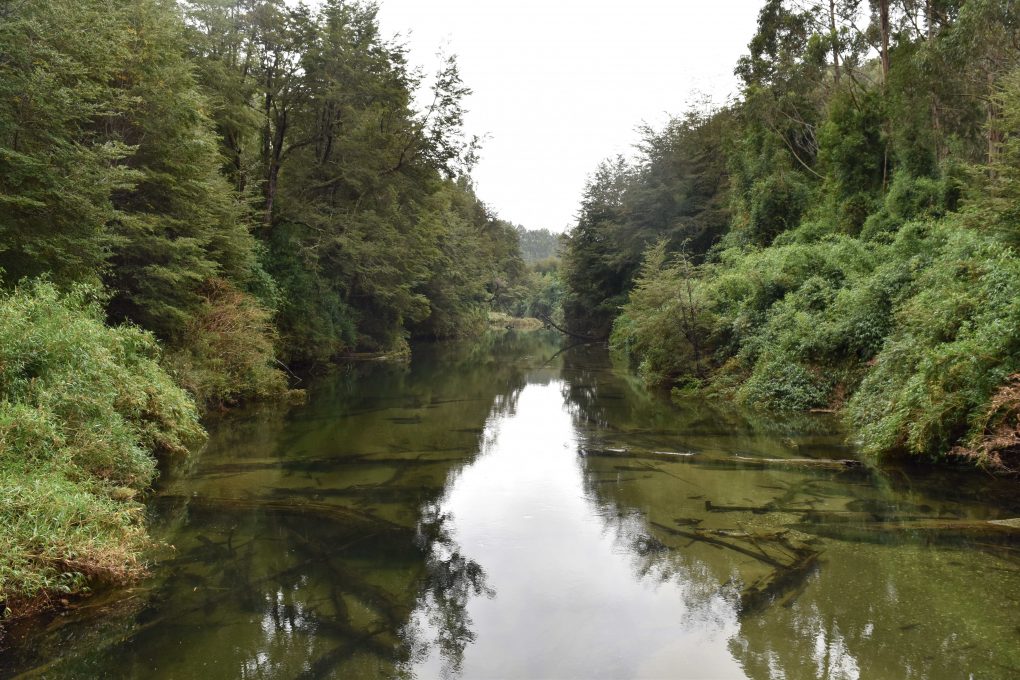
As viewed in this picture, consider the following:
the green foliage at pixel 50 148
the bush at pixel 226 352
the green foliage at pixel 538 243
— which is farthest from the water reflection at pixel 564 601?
the green foliage at pixel 538 243

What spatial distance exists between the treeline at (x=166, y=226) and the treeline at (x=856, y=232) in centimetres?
1052

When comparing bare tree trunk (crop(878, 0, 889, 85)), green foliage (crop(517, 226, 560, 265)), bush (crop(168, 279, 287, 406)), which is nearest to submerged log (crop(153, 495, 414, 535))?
bush (crop(168, 279, 287, 406))

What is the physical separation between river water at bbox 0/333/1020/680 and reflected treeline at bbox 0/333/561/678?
A: 27 mm

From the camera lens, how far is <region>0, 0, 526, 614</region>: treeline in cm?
714

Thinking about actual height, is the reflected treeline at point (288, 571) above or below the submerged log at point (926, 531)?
below

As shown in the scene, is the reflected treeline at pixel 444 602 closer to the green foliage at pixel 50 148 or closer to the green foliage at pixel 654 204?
the green foliage at pixel 50 148

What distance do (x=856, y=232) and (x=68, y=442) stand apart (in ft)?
72.8

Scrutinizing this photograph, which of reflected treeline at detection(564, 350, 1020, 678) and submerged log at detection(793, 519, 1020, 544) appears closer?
reflected treeline at detection(564, 350, 1020, 678)

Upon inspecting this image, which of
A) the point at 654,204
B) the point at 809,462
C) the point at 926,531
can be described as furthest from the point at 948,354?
the point at 654,204

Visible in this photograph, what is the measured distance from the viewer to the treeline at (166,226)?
7.14 meters

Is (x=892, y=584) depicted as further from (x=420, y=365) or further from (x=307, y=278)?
(x=420, y=365)

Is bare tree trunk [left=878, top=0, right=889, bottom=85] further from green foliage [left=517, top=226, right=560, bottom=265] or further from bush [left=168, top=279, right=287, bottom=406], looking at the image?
green foliage [left=517, top=226, right=560, bottom=265]

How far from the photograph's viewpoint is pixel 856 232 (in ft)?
70.4

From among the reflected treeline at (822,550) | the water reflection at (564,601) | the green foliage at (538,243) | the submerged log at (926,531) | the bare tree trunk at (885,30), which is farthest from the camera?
the green foliage at (538,243)
